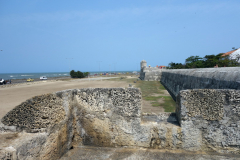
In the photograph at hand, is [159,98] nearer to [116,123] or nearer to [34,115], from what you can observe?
[116,123]

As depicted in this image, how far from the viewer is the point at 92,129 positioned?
110 inches

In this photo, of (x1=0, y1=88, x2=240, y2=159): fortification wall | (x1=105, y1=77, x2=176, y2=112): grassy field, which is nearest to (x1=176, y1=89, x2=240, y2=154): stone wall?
(x1=0, y1=88, x2=240, y2=159): fortification wall

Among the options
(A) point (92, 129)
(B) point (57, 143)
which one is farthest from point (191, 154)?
(B) point (57, 143)

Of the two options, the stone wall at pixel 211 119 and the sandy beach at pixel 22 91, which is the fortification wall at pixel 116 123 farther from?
the sandy beach at pixel 22 91

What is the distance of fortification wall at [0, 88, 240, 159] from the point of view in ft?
7.38

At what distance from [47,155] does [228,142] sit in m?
2.52

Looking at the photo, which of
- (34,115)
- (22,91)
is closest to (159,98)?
(34,115)

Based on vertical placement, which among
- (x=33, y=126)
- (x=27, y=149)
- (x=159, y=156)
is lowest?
(x=159, y=156)

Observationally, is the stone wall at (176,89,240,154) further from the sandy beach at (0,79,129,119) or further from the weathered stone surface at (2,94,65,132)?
the sandy beach at (0,79,129,119)

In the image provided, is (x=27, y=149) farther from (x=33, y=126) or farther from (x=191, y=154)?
(x=191, y=154)

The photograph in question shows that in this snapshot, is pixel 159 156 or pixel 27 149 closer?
pixel 27 149

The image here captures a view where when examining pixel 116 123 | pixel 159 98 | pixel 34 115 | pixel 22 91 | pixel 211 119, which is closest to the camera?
pixel 34 115

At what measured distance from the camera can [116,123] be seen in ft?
8.89

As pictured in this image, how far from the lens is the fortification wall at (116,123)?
2.25 m
